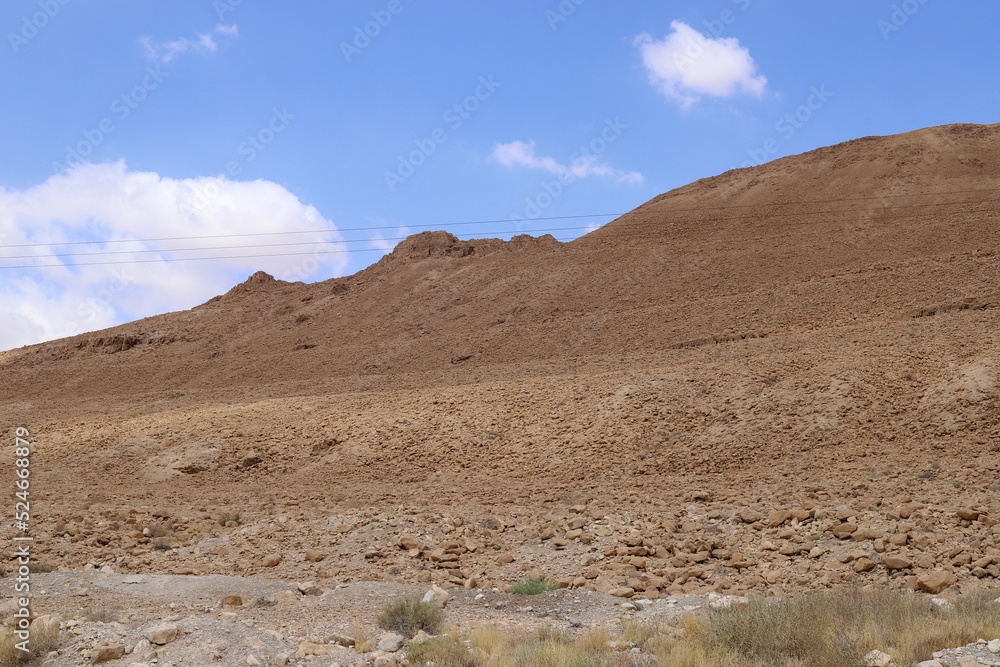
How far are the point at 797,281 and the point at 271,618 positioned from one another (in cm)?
2413

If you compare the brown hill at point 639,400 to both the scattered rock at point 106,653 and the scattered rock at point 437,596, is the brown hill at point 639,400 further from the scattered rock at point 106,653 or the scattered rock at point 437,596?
the scattered rock at point 106,653

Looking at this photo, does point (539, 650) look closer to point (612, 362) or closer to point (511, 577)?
point (511, 577)

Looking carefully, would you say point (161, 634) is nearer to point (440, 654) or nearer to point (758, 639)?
point (440, 654)

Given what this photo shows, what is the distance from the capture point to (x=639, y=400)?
16328 millimetres

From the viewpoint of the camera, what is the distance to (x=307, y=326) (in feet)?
132

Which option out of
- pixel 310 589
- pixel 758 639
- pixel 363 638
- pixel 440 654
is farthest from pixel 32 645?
pixel 758 639

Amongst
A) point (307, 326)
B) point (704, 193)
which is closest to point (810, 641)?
point (307, 326)

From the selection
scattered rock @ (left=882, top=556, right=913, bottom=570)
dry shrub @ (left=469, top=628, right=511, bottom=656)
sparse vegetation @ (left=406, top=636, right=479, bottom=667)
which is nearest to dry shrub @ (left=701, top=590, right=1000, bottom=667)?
scattered rock @ (left=882, top=556, right=913, bottom=570)

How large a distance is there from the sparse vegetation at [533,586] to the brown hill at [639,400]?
0.69 meters

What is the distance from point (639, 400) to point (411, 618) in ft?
32.0

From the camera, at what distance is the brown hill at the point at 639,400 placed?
10805mm

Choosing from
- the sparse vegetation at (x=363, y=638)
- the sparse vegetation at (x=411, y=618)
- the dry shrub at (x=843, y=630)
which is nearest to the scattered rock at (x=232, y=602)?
the sparse vegetation at (x=363, y=638)

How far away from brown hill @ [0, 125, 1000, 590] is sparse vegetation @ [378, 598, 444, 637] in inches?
76.2

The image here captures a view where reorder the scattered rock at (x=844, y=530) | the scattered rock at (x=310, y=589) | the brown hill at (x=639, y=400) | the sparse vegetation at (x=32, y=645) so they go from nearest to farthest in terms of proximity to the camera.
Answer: the sparse vegetation at (x=32, y=645) < the scattered rock at (x=310, y=589) < the scattered rock at (x=844, y=530) < the brown hill at (x=639, y=400)
